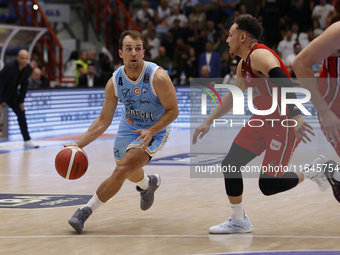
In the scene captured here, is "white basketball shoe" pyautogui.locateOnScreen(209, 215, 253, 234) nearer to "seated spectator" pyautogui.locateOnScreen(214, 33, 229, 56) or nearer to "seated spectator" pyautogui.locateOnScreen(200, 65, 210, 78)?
"seated spectator" pyautogui.locateOnScreen(200, 65, 210, 78)

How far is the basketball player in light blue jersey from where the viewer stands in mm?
5109

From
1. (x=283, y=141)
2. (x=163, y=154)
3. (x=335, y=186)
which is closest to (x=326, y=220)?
(x=335, y=186)

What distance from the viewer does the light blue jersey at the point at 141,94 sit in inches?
212

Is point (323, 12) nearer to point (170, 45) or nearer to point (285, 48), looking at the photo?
point (285, 48)

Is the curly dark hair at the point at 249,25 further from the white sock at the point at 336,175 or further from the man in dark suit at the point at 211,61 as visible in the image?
the man in dark suit at the point at 211,61

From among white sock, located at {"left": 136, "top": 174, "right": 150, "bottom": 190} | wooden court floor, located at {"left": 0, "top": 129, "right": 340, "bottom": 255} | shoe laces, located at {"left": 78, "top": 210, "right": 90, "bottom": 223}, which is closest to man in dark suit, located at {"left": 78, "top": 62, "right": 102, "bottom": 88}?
wooden court floor, located at {"left": 0, "top": 129, "right": 340, "bottom": 255}

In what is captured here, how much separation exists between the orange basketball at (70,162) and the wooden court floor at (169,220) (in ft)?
1.61

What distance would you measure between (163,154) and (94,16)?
11.4 m

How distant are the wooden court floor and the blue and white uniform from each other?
2.34ft

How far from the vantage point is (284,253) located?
14.4 feet

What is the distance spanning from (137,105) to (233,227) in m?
1.35

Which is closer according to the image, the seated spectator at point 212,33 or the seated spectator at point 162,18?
the seated spectator at point 212,33

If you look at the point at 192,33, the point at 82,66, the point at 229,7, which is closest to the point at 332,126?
the point at 82,66

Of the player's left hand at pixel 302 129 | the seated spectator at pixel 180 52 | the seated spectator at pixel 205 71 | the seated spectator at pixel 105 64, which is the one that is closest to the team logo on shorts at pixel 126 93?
the player's left hand at pixel 302 129
